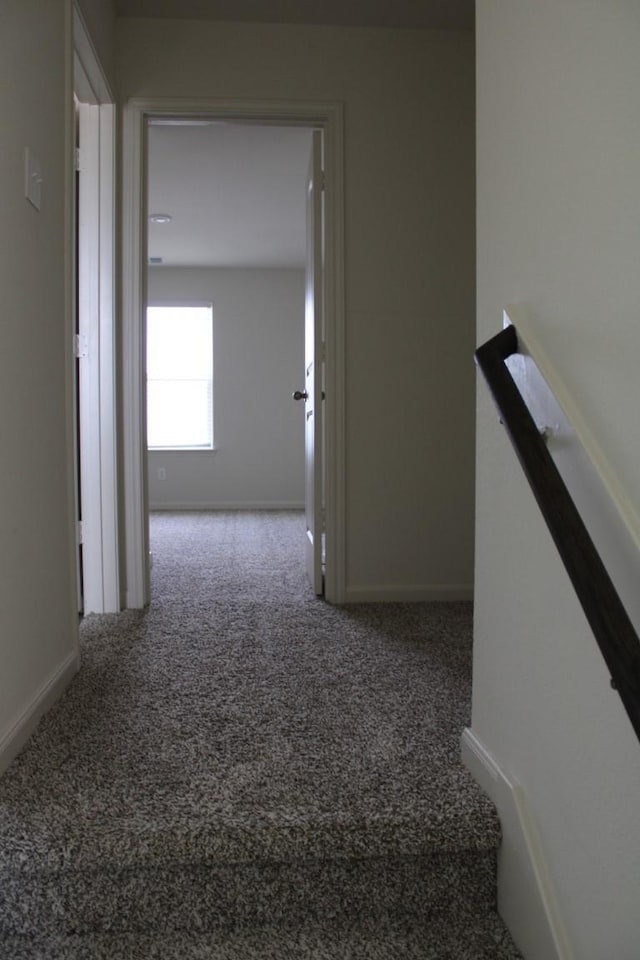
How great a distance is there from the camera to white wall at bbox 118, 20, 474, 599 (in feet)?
9.97

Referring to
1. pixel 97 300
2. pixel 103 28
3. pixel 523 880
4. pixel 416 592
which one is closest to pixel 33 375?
pixel 97 300

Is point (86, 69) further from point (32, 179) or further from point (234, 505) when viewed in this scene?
point (234, 505)

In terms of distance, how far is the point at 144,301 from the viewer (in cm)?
305

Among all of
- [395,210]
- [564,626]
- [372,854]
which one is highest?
[395,210]

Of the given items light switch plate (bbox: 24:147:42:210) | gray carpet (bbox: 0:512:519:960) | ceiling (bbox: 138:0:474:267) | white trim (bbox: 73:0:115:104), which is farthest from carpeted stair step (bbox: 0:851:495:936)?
ceiling (bbox: 138:0:474:267)

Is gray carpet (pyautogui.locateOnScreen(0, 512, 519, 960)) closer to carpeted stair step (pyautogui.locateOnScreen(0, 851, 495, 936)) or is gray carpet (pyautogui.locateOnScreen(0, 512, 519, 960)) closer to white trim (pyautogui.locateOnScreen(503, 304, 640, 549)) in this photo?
carpeted stair step (pyautogui.locateOnScreen(0, 851, 495, 936))

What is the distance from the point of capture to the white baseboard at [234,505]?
750 centimetres

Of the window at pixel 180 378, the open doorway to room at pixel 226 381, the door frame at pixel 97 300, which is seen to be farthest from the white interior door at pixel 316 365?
the window at pixel 180 378

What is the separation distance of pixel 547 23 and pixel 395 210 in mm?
1979

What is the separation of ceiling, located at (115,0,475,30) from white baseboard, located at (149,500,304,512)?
4.98 m

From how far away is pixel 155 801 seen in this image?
139cm

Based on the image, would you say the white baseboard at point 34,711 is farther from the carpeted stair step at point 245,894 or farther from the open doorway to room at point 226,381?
the open doorway to room at point 226,381

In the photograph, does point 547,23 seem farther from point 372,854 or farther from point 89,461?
point 89,461

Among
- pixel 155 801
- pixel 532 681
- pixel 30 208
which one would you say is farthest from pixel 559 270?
pixel 30 208
